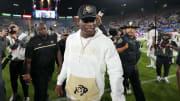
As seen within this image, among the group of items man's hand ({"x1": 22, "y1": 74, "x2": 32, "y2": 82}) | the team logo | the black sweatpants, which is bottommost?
the black sweatpants

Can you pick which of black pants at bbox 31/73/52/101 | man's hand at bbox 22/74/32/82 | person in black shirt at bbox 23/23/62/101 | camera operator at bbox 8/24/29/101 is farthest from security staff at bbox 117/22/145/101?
camera operator at bbox 8/24/29/101

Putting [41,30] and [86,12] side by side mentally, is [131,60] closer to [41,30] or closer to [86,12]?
[86,12]

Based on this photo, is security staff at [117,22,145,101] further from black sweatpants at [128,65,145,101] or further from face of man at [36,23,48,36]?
face of man at [36,23,48,36]

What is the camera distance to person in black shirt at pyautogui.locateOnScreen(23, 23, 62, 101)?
8.25 ft

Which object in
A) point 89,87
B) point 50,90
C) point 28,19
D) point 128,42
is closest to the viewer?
point 89,87

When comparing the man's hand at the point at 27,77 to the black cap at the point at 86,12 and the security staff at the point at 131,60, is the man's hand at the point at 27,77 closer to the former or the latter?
the black cap at the point at 86,12

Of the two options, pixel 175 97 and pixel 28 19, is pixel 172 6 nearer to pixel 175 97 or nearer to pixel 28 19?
pixel 175 97

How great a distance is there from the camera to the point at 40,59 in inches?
99.9

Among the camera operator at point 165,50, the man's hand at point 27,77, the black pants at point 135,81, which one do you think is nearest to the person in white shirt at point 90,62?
the man's hand at point 27,77

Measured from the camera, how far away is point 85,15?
1.39m

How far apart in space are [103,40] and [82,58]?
300mm

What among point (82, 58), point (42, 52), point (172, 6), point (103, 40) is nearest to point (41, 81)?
point (42, 52)

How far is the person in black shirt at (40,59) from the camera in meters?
2.51

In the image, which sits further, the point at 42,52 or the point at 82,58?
the point at 42,52
